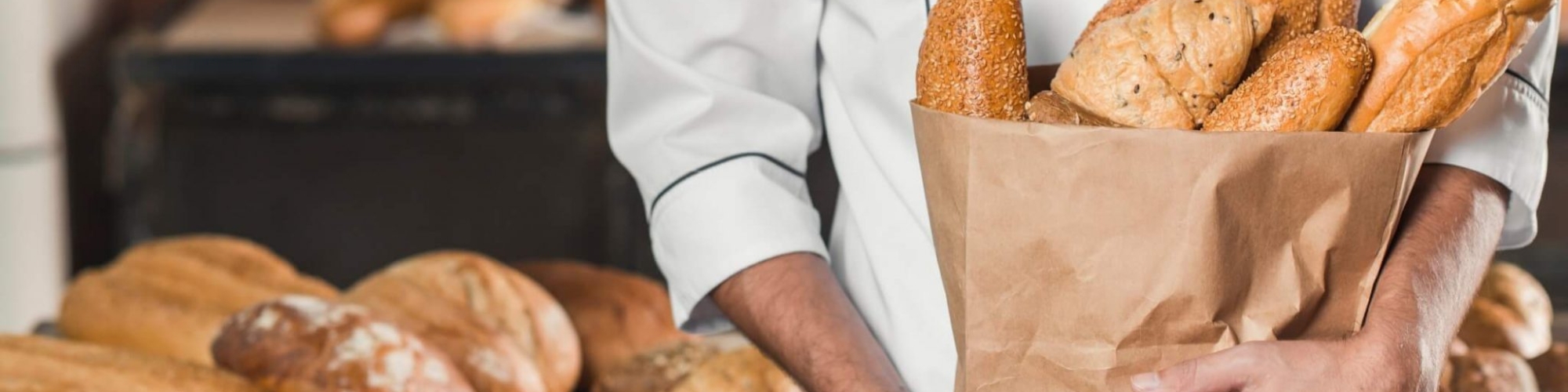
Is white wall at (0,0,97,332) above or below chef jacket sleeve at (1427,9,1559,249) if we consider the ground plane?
below

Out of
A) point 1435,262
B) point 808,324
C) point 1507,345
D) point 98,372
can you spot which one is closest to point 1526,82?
point 1435,262

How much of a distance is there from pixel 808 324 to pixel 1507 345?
52cm

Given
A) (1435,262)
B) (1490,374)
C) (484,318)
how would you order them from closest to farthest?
(1435,262)
(1490,374)
(484,318)

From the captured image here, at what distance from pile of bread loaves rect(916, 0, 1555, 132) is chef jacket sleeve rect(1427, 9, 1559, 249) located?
0.54ft

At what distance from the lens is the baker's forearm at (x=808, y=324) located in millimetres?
695

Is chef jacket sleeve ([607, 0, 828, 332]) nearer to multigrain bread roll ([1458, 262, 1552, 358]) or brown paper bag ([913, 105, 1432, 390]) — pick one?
brown paper bag ([913, 105, 1432, 390])

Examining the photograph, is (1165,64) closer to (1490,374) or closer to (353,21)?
(1490,374)

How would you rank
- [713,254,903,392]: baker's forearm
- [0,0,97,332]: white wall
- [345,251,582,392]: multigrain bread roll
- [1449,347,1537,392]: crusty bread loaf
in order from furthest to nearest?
[0,0,97,332]: white wall → [345,251,582,392]: multigrain bread roll → [1449,347,1537,392]: crusty bread loaf → [713,254,903,392]: baker's forearm

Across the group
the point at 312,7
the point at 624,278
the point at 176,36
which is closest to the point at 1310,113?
the point at 624,278

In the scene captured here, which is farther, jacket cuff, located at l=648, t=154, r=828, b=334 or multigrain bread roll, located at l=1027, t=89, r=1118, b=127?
jacket cuff, located at l=648, t=154, r=828, b=334

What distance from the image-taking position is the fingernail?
0.53m

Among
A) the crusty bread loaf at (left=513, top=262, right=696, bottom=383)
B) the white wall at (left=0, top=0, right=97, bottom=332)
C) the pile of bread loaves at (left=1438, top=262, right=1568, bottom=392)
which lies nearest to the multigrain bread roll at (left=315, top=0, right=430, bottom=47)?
the white wall at (left=0, top=0, right=97, bottom=332)

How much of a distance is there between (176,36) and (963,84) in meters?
2.26

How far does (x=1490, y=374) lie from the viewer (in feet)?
2.86
